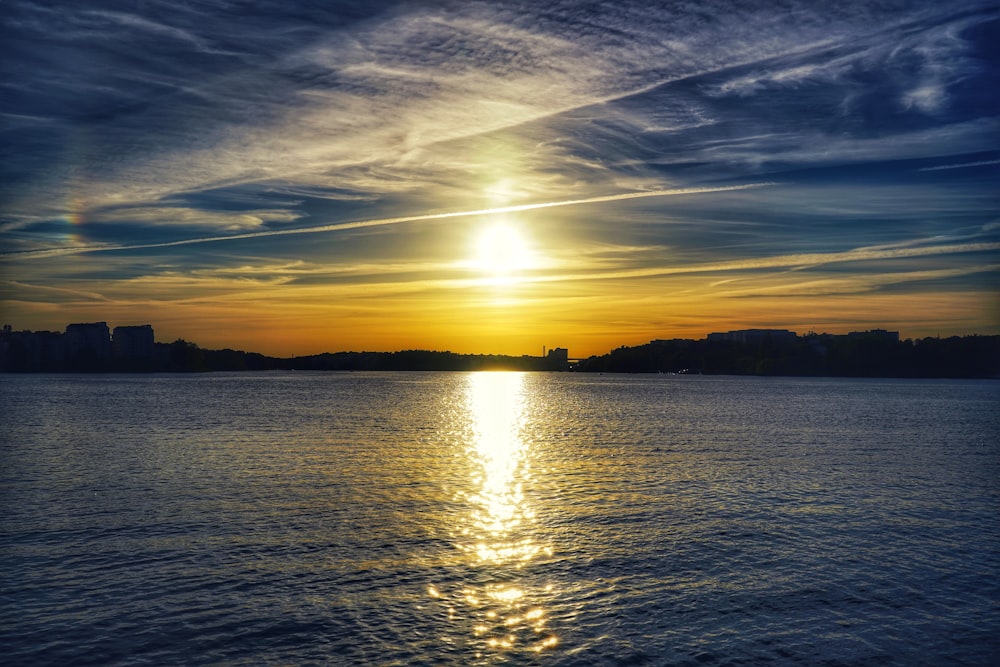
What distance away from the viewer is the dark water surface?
24.0 metres

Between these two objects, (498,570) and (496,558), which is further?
(496,558)

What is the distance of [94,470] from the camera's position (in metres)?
60.2

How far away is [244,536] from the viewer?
37500 millimetres

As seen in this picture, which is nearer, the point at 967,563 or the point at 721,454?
the point at 967,563

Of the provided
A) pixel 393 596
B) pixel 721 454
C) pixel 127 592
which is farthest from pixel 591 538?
pixel 721 454

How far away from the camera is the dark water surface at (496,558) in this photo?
24.0 metres

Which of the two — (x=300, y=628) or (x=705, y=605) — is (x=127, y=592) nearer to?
(x=300, y=628)

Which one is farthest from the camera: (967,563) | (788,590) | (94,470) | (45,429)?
(45,429)

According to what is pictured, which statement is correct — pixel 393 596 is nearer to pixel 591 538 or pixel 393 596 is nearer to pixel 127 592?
pixel 127 592

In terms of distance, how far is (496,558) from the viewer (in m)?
34.0

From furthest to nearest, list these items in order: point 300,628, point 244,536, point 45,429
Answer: point 45,429 < point 244,536 < point 300,628

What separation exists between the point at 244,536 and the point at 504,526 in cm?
1379

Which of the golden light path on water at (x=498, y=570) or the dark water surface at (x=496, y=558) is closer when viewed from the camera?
the dark water surface at (x=496, y=558)

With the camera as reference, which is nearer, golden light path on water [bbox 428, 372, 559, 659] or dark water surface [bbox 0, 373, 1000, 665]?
dark water surface [bbox 0, 373, 1000, 665]
